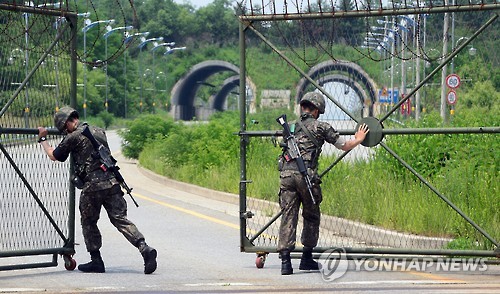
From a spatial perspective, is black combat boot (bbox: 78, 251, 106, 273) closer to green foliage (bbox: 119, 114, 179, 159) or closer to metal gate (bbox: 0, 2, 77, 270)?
metal gate (bbox: 0, 2, 77, 270)

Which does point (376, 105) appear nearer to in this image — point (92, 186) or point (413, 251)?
point (413, 251)

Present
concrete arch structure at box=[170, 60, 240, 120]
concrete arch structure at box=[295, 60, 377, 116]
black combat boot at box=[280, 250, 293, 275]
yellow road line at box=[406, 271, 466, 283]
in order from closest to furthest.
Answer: yellow road line at box=[406, 271, 466, 283] → black combat boot at box=[280, 250, 293, 275] → concrete arch structure at box=[295, 60, 377, 116] → concrete arch structure at box=[170, 60, 240, 120]

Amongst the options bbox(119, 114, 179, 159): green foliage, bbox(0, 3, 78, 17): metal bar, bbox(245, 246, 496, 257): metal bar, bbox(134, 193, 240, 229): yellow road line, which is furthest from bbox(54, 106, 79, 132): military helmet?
bbox(119, 114, 179, 159): green foliage

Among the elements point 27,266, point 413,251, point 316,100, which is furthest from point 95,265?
point 413,251

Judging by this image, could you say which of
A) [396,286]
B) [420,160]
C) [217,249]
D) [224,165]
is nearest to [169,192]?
[224,165]

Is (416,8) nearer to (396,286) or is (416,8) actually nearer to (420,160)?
(396,286)

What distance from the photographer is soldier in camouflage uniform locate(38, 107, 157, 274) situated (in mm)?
11242

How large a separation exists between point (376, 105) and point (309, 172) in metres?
1.99

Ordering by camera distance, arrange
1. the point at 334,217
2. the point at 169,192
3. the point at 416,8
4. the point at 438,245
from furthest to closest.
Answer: the point at 169,192
the point at 334,217
the point at 438,245
the point at 416,8

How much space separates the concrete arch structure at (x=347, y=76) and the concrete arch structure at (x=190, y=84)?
88.3 m

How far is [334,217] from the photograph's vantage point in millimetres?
15477

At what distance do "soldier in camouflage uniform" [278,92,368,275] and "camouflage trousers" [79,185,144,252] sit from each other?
56.8 inches

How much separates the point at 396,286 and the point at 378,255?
5.98 ft

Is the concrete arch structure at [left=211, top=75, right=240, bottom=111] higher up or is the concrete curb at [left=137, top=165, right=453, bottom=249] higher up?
the concrete arch structure at [left=211, top=75, right=240, bottom=111]
